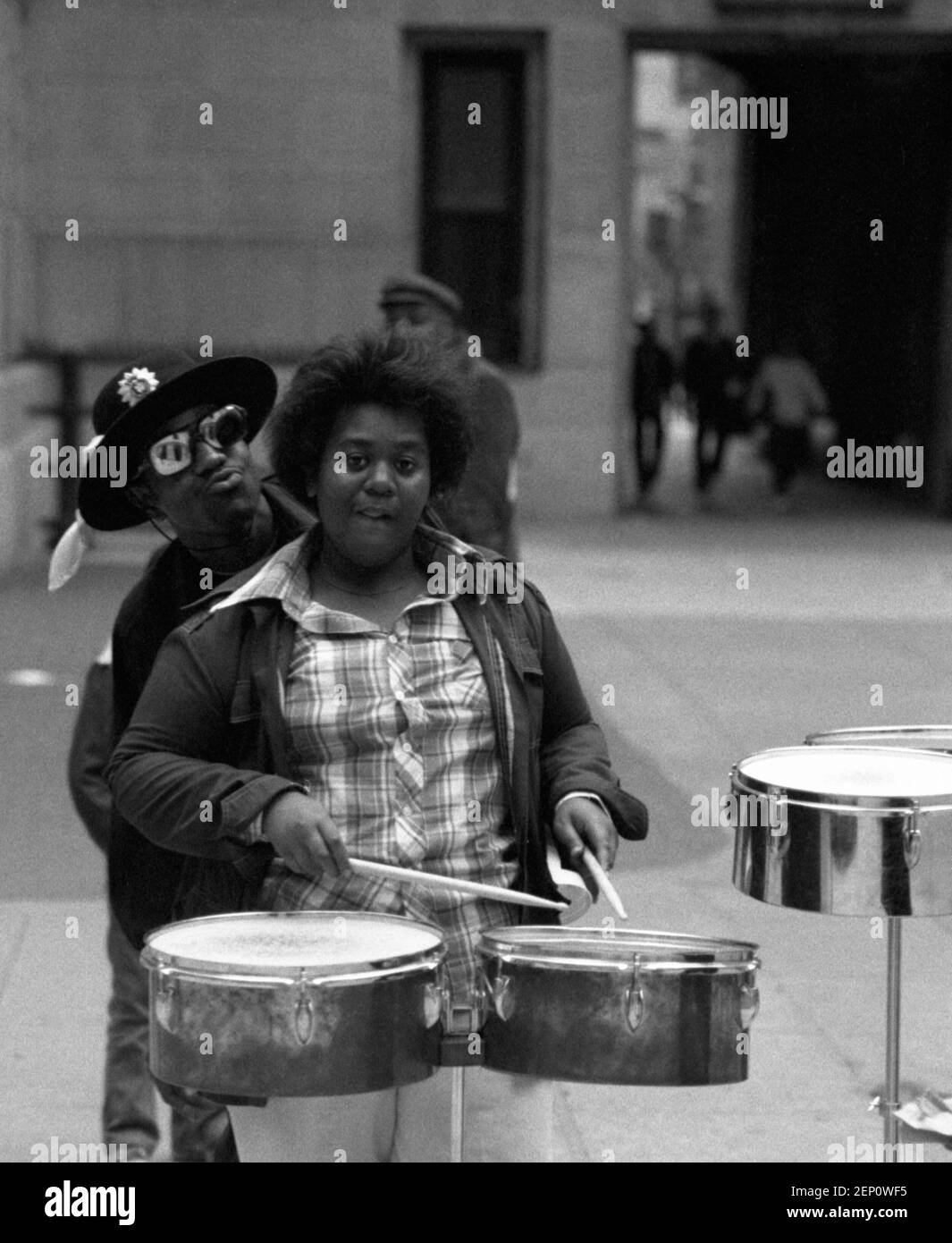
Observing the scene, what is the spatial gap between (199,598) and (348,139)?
13.4 metres

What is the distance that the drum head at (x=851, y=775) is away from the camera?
3.65 m

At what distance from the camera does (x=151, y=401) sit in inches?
160

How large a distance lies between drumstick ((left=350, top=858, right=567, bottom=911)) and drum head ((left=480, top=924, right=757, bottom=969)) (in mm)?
69

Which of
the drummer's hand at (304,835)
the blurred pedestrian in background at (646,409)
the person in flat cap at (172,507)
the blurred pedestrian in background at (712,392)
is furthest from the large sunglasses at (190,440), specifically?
the blurred pedestrian in background at (712,392)

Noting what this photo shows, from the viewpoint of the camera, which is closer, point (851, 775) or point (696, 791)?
point (851, 775)

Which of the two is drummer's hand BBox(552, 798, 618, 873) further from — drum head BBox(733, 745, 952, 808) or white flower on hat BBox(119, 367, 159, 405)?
white flower on hat BBox(119, 367, 159, 405)

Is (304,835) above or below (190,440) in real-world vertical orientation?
below

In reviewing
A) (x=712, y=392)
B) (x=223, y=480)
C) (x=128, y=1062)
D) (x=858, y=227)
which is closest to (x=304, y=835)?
(x=223, y=480)

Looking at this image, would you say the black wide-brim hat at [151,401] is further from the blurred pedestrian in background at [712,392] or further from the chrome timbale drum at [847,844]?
the blurred pedestrian in background at [712,392]

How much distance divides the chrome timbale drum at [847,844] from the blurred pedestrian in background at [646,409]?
50.8ft

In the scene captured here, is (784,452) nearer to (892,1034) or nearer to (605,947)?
(892,1034)

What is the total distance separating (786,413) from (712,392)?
3.65 ft

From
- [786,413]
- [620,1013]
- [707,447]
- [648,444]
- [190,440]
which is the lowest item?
[707,447]
